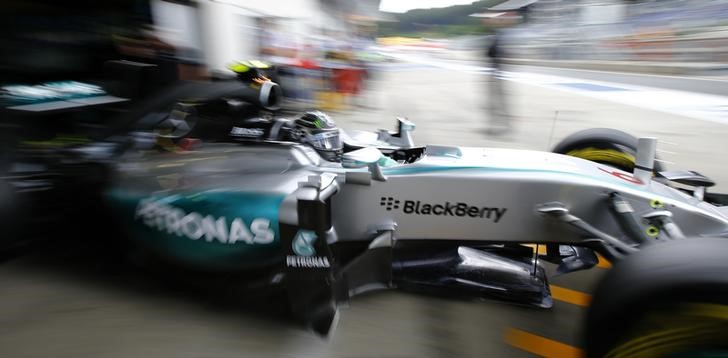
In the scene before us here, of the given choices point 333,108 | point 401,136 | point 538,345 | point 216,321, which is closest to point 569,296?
point 538,345

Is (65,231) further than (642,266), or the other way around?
(65,231)

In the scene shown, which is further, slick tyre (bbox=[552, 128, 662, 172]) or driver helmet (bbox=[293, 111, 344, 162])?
slick tyre (bbox=[552, 128, 662, 172])

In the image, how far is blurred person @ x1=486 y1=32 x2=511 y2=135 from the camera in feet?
17.4

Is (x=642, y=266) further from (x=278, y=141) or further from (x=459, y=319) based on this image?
(x=278, y=141)

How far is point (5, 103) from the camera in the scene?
2246mm

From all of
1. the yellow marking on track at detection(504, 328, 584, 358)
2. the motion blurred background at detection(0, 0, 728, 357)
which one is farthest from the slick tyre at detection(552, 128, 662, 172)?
the yellow marking on track at detection(504, 328, 584, 358)

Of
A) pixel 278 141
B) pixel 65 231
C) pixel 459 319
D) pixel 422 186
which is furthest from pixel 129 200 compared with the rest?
pixel 459 319

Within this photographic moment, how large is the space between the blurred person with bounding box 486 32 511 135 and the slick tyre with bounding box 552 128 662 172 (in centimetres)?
294

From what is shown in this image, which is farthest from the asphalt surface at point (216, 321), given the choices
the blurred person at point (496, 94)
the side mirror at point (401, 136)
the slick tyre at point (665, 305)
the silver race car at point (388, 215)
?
the blurred person at point (496, 94)

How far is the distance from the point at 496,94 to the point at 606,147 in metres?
3.28

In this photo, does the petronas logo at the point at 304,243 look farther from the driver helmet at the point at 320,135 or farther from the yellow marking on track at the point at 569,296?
the yellow marking on track at the point at 569,296

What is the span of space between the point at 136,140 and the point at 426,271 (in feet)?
5.03

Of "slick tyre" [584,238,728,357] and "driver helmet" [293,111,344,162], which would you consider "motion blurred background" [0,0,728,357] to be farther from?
"driver helmet" [293,111,344,162]

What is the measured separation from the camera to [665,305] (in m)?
1.20
